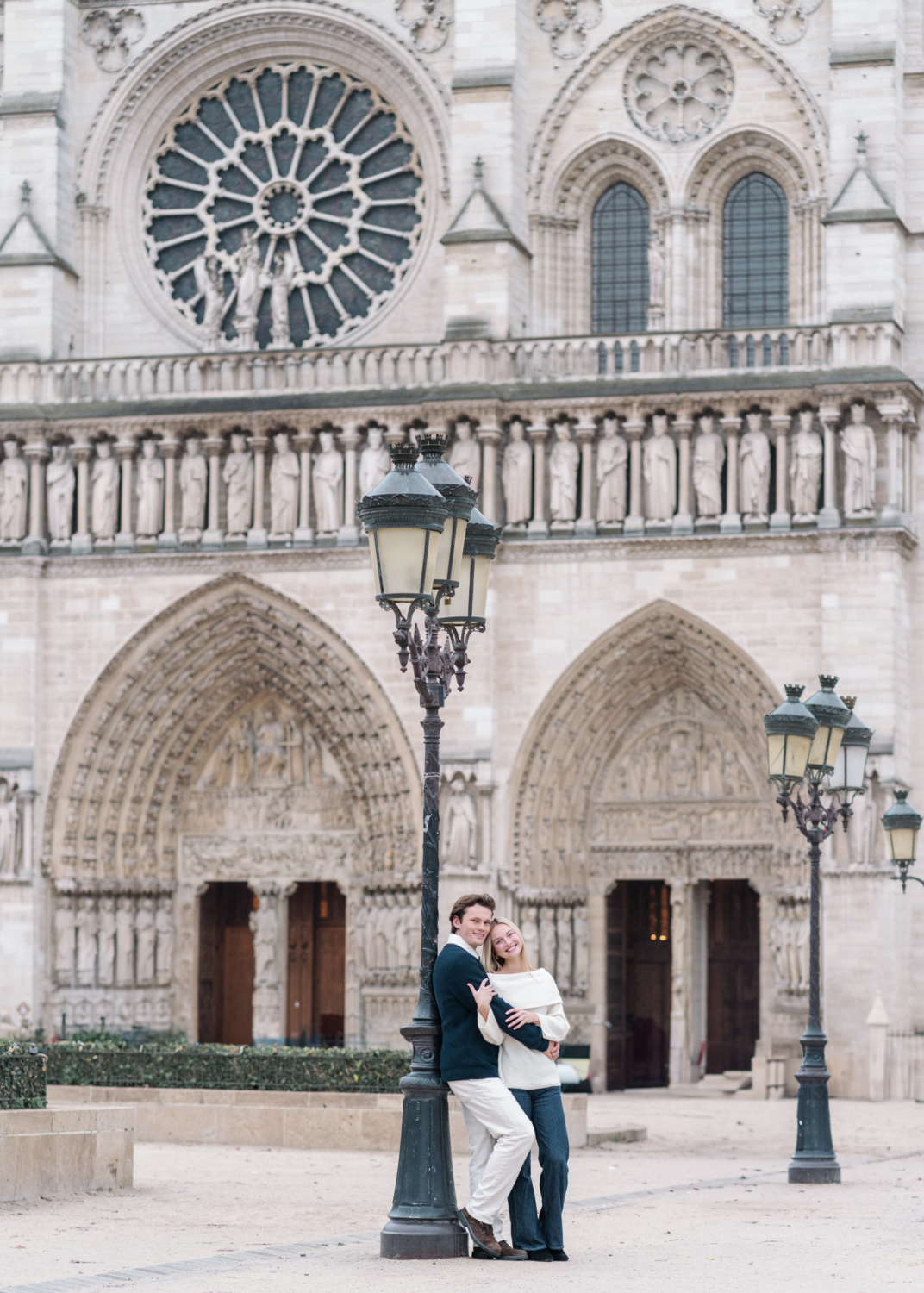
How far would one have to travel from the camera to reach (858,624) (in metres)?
28.0

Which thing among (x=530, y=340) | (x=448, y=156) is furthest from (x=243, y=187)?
(x=530, y=340)

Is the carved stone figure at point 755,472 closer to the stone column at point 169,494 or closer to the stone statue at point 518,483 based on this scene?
the stone statue at point 518,483

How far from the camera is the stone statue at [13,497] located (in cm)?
3064

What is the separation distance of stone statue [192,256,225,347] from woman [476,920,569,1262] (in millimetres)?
20871

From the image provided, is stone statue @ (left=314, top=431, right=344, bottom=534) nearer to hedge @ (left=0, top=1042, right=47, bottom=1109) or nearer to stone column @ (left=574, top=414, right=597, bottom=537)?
stone column @ (left=574, top=414, right=597, bottom=537)

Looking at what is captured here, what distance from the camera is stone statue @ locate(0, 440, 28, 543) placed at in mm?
30641

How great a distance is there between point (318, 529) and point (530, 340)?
3730 mm

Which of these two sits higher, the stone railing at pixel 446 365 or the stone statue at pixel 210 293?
the stone statue at pixel 210 293

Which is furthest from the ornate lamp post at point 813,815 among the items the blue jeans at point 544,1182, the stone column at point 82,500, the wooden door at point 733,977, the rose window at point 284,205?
the rose window at point 284,205

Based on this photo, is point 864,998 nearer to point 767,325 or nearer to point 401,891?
point 401,891

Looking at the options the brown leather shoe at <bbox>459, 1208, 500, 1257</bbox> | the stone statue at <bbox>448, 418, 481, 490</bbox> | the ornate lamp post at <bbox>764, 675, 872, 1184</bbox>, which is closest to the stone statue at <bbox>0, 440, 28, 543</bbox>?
the stone statue at <bbox>448, 418, 481, 490</bbox>

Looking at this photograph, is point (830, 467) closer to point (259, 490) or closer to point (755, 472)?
point (755, 472)

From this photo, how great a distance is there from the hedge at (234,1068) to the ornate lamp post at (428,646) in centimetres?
795

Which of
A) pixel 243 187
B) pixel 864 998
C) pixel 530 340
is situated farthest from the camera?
pixel 243 187
